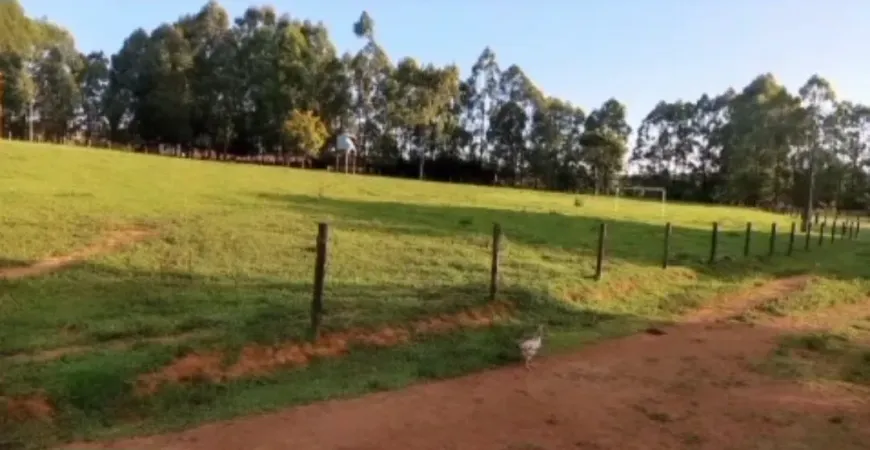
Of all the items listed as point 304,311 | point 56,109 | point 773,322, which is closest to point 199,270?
point 304,311

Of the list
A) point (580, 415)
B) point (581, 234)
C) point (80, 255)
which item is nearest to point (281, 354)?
point (580, 415)

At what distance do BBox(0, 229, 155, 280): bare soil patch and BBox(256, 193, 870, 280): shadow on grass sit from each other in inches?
252

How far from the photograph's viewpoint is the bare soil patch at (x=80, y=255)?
46.3ft

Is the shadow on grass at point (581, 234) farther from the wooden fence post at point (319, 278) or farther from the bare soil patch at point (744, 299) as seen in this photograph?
the wooden fence post at point (319, 278)

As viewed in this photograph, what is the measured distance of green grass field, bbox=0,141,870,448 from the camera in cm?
968

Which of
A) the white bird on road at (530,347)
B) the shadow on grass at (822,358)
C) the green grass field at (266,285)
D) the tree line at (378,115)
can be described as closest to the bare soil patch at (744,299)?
the green grass field at (266,285)

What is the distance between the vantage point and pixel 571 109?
90000 mm

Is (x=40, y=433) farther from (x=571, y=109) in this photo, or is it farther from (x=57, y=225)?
(x=571, y=109)

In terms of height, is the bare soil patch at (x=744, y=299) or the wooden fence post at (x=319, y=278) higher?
the wooden fence post at (x=319, y=278)

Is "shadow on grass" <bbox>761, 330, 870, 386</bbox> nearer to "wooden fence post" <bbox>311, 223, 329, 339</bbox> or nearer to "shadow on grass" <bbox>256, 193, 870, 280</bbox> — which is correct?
"wooden fence post" <bbox>311, 223, 329, 339</bbox>

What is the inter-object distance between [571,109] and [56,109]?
52592 mm

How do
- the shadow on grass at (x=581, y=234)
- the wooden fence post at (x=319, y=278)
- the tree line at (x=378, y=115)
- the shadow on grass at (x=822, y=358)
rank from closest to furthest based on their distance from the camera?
the wooden fence post at (x=319, y=278)
the shadow on grass at (x=822, y=358)
the shadow on grass at (x=581, y=234)
the tree line at (x=378, y=115)

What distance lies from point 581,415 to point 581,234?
18.8 meters

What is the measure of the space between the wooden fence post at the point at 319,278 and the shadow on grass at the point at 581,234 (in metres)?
11.2
